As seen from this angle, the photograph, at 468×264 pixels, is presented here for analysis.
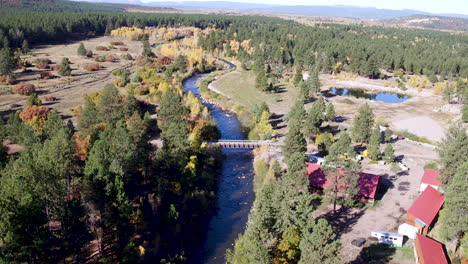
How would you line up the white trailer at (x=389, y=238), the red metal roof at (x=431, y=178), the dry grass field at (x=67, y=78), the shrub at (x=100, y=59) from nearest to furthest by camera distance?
the white trailer at (x=389, y=238), the red metal roof at (x=431, y=178), the dry grass field at (x=67, y=78), the shrub at (x=100, y=59)

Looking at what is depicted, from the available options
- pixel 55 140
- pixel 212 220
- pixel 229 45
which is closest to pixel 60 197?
pixel 55 140

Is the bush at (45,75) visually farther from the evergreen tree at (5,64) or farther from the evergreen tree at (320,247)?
the evergreen tree at (320,247)

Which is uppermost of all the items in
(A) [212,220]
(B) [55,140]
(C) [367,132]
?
(B) [55,140]

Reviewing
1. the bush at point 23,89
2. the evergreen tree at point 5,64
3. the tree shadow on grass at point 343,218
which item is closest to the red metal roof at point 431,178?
the tree shadow on grass at point 343,218

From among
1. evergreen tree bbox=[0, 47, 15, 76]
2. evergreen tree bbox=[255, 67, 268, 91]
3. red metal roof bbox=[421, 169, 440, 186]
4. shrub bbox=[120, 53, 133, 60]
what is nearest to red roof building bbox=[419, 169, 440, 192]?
red metal roof bbox=[421, 169, 440, 186]

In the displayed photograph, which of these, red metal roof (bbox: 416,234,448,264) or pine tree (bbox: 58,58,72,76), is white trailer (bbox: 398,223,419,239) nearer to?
red metal roof (bbox: 416,234,448,264)

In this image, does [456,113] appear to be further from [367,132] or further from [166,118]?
[166,118]
